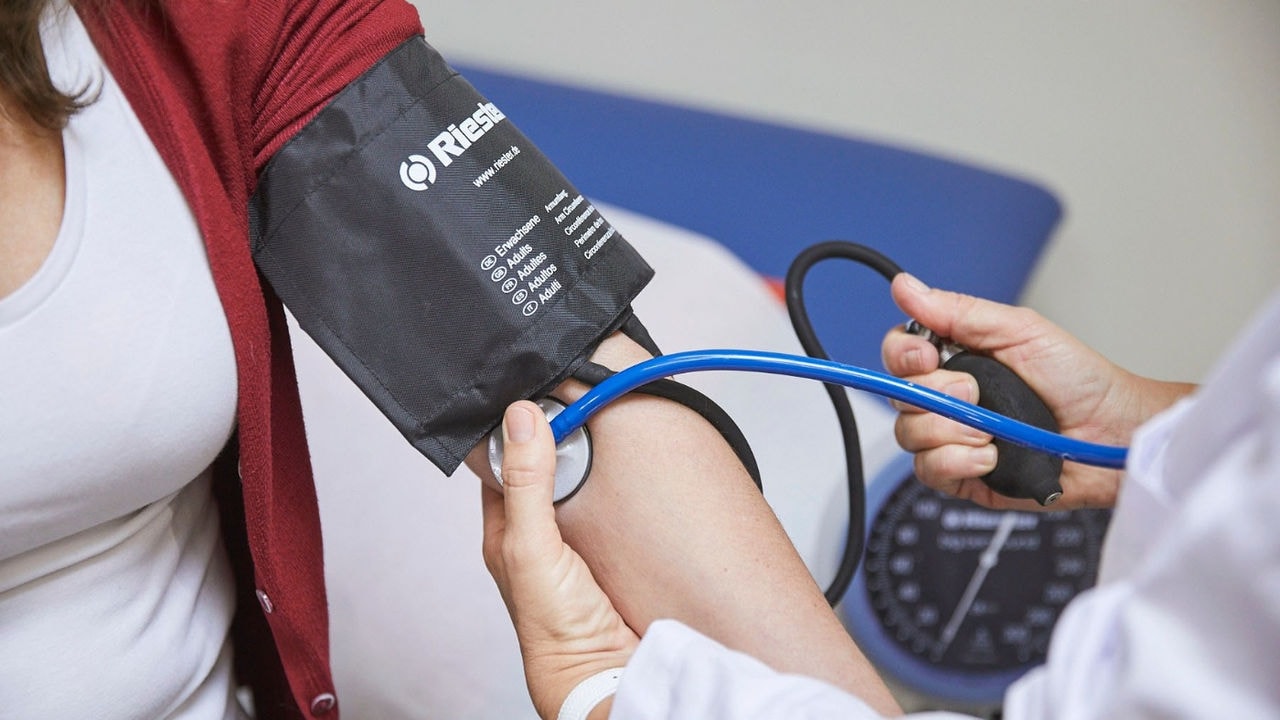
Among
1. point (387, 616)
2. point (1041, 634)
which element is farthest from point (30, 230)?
point (1041, 634)

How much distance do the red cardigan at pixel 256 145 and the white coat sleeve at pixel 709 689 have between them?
1.00 ft

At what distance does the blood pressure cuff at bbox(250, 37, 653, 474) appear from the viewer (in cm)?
73

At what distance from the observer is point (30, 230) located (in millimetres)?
623

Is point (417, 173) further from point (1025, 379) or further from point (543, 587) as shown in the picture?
point (1025, 379)

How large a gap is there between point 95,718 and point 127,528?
0.13 metres

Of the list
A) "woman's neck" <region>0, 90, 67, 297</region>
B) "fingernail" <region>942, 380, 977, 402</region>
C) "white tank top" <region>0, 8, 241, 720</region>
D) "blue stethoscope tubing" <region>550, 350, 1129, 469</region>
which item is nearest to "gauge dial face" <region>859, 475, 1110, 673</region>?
"fingernail" <region>942, 380, 977, 402</region>

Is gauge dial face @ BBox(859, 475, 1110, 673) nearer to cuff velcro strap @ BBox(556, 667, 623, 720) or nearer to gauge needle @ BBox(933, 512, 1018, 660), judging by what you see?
gauge needle @ BBox(933, 512, 1018, 660)

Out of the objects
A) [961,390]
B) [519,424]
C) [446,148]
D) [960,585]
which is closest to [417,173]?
[446,148]

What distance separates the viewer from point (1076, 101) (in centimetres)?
167

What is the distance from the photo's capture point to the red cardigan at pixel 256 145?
67 centimetres

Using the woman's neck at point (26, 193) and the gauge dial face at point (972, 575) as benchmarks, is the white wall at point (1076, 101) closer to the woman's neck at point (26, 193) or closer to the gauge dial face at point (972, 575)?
the gauge dial face at point (972, 575)

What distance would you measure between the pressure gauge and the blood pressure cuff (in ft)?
2.49

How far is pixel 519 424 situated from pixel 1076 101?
129cm

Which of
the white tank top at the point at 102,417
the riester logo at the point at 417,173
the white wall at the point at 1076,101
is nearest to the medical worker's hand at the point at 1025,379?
the riester logo at the point at 417,173
